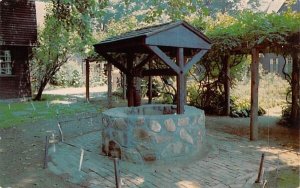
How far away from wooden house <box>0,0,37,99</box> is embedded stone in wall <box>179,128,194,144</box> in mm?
14495

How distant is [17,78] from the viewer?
19234mm

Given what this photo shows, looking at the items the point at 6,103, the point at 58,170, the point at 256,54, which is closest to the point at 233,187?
the point at 58,170

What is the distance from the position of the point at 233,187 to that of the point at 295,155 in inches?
111

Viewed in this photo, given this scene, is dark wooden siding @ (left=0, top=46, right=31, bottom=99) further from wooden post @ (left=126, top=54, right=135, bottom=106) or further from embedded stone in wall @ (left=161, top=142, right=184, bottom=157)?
embedded stone in wall @ (left=161, top=142, right=184, bottom=157)

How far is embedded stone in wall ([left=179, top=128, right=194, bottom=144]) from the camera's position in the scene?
687 cm

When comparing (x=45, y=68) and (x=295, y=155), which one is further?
(x=45, y=68)

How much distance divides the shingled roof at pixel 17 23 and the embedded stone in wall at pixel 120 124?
13.6 m

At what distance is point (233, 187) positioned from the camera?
5.29m

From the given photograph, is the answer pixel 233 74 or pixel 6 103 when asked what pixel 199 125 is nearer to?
pixel 233 74

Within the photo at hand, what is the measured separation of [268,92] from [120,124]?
42.9ft

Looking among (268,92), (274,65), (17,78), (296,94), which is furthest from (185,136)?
(274,65)

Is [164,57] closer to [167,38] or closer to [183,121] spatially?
[167,38]

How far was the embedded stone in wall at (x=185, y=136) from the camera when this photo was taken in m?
6.87

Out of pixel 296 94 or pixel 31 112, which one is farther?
pixel 31 112
